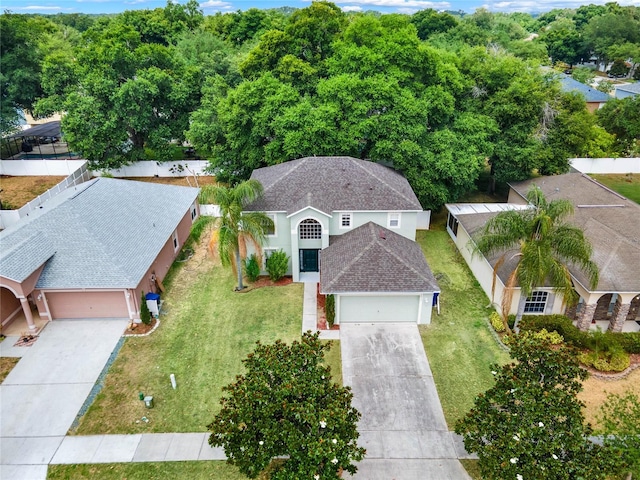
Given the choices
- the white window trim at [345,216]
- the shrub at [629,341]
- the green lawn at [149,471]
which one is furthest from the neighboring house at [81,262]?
the shrub at [629,341]

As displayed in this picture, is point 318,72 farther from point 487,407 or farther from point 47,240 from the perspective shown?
point 487,407

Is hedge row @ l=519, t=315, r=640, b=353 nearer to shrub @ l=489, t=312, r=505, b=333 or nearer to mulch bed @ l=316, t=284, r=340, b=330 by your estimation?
shrub @ l=489, t=312, r=505, b=333

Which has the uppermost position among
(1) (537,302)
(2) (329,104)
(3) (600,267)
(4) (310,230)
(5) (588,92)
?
(2) (329,104)

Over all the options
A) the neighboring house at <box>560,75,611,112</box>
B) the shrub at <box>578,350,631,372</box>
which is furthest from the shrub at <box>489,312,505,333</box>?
the neighboring house at <box>560,75,611,112</box>

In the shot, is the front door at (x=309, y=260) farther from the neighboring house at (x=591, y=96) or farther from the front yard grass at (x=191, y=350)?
the neighboring house at (x=591, y=96)

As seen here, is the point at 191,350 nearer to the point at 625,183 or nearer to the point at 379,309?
the point at 379,309

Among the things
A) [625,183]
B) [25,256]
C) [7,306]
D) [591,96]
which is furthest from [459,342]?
[591,96]
